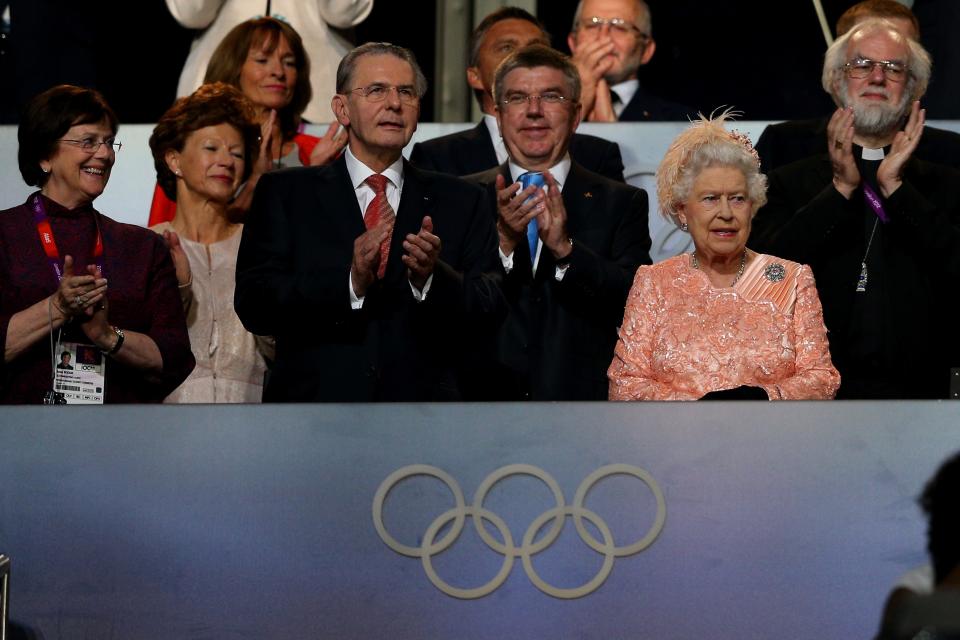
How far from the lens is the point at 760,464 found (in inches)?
118

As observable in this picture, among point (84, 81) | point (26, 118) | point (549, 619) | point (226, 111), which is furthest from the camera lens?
point (84, 81)

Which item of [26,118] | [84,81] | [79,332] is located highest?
[84,81]

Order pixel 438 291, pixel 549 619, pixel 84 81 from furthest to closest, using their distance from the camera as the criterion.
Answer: pixel 84 81, pixel 438 291, pixel 549 619

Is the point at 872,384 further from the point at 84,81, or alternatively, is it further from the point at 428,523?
the point at 84,81

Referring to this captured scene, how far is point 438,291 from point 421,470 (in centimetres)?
76

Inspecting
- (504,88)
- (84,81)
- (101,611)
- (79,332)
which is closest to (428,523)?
(101,611)

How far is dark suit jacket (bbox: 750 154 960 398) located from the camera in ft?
12.9

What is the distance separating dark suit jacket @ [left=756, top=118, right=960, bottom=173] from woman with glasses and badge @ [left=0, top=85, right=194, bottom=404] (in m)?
1.51

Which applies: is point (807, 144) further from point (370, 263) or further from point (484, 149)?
point (370, 263)

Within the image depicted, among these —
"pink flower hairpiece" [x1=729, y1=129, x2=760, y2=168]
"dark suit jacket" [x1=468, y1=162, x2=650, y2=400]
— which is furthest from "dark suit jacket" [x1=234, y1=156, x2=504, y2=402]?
"pink flower hairpiece" [x1=729, y1=129, x2=760, y2=168]

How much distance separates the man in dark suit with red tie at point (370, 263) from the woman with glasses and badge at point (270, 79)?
2.16 feet

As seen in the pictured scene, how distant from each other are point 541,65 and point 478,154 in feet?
1.41

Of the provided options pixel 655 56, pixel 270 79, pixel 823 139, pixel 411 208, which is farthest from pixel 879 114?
pixel 655 56

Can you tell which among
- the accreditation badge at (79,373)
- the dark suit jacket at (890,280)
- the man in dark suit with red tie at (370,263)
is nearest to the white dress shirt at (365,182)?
the man in dark suit with red tie at (370,263)
